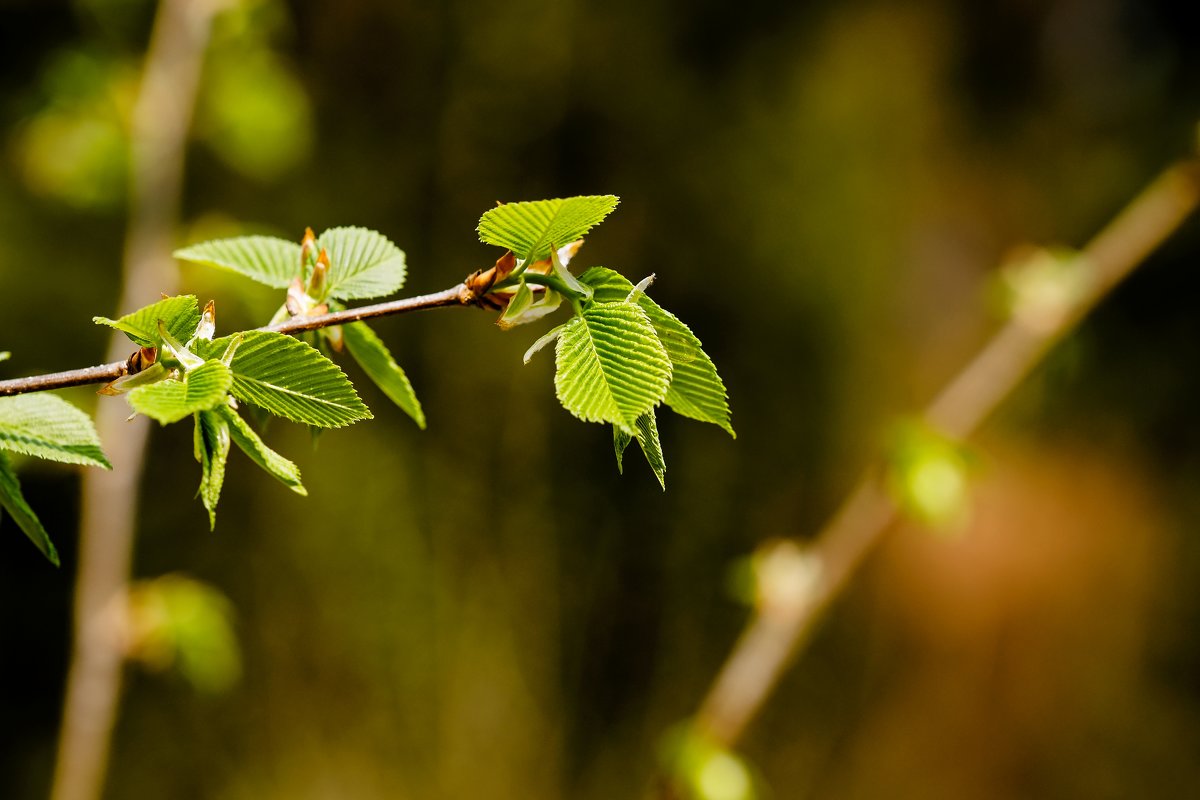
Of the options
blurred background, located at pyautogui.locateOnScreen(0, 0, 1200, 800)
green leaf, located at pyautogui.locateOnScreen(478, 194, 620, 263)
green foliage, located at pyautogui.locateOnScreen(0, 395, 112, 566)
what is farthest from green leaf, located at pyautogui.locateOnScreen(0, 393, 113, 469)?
blurred background, located at pyautogui.locateOnScreen(0, 0, 1200, 800)

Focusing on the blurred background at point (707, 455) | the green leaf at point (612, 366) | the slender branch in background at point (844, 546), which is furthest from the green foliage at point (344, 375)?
the blurred background at point (707, 455)

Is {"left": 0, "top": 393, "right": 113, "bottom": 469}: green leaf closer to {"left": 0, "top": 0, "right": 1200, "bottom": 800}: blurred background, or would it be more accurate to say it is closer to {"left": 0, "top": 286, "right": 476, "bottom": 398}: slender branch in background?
{"left": 0, "top": 286, "right": 476, "bottom": 398}: slender branch in background

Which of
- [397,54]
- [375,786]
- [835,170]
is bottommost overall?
[375,786]

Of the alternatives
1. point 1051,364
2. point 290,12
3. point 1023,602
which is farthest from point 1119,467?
point 290,12

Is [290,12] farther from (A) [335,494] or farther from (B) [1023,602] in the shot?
(B) [1023,602]

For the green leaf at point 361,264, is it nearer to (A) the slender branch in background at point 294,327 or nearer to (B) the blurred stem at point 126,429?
(A) the slender branch in background at point 294,327
